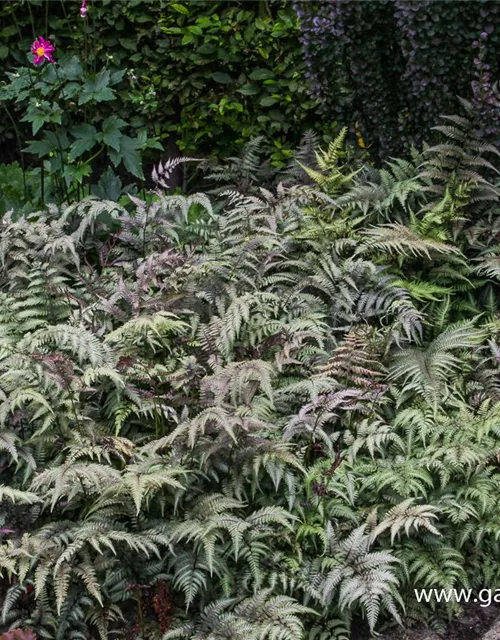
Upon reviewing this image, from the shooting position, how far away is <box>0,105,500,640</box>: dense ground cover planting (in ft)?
11.5

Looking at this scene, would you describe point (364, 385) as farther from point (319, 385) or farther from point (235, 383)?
point (235, 383)

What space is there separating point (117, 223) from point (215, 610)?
8.91ft

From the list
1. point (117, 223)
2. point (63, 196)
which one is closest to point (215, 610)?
point (117, 223)

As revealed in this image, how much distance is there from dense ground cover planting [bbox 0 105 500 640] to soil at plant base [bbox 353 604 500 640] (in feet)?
0.16

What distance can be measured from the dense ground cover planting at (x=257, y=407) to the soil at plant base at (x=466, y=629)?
50 millimetres

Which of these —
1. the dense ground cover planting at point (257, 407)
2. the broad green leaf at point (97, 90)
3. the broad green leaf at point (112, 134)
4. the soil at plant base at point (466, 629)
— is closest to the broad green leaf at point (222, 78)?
the broad green leaf at point (97, 90)

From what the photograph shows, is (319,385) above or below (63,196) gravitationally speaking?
below

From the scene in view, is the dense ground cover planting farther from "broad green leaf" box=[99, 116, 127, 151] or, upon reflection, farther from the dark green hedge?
the dark green hedge

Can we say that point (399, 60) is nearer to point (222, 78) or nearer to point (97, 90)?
point (222, 78)

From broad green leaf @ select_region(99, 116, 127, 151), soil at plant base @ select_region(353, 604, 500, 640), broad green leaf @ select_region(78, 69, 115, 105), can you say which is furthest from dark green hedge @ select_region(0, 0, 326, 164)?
soil at plant base @ select_region(353, 604, 500, 640)

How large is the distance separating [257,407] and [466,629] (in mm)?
1204

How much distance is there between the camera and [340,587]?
3461mm

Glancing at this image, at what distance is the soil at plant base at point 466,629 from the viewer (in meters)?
3.52

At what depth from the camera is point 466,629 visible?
11.7 feet
